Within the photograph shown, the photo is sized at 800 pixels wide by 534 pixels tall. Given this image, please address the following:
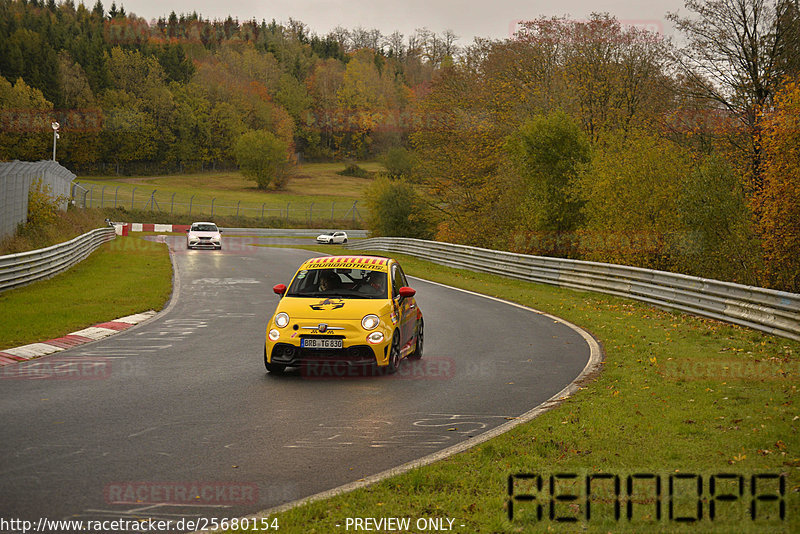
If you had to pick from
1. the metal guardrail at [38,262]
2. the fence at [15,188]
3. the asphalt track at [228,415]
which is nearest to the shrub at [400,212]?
the metal guardrail at [38,262]

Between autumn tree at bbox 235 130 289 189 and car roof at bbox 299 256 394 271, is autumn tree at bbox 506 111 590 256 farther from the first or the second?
autumn tree at bbox 235 130 289 189

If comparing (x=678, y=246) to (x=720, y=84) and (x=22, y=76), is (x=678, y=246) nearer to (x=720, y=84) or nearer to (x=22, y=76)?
(x=720, y=84)

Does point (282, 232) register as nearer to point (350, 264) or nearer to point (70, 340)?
point (70, 340)

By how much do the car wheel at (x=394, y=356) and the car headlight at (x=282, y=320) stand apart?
1.51m

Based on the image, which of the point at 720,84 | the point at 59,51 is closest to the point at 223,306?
the point at 720,84

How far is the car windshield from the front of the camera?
1113 centimetres

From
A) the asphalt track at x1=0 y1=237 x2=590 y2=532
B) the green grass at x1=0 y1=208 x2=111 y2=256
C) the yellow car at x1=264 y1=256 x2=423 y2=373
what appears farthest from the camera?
the green grass at x1=0 y1=208 x2=111 y2=256

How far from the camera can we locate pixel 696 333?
573 inches

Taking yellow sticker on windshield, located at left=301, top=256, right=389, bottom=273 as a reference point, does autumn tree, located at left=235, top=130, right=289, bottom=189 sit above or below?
above

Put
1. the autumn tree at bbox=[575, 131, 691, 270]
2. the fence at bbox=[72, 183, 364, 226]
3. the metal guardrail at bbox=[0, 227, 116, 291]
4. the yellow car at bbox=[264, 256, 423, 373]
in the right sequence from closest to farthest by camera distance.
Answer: the yellow car at bbox=[264, 256, 423, 373] < the metal guardrail at bbox=[0, 227, 116, 291] < the autumn tree at bbox=[575, 131, 691, 270] < the fence at bbox=[72, 183, 364, 226]

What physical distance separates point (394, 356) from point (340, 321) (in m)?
0.95

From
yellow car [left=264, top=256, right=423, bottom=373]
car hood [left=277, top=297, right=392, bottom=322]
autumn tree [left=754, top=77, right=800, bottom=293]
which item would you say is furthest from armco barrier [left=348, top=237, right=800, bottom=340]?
car hood [left=277, top=297, right=392, bottom=322]

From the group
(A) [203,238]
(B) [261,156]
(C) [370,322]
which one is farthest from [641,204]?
(B) [261,156]

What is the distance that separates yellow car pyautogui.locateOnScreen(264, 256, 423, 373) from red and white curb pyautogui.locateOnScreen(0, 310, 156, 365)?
4.01 metres
